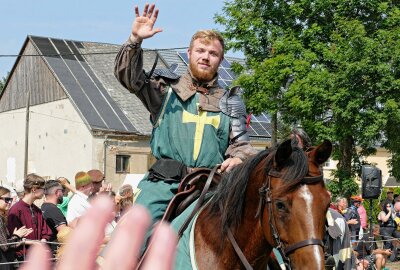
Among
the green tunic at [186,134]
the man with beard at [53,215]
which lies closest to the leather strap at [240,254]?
the green tunic at [186,134]

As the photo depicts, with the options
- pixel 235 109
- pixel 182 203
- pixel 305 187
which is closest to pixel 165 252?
pixel 305 187

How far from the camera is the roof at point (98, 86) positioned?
41.5 meters

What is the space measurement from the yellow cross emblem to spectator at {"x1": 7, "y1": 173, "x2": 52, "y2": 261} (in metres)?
4.48

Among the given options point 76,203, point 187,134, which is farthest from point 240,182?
point 76,203

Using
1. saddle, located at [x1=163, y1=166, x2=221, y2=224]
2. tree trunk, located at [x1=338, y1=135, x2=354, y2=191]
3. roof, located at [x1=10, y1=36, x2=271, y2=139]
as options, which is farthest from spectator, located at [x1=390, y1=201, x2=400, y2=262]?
roof, located at [x1=10, y1=36, x2=271, y2=139]

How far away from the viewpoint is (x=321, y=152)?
4.02 meters

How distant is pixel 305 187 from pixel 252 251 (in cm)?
45

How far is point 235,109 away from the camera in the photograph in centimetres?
459

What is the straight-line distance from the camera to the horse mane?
377 cm

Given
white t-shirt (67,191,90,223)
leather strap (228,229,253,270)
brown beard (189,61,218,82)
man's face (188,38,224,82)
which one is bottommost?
white t-shirt (67,191,90,223)

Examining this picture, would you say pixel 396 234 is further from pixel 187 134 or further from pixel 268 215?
pixel 268 215

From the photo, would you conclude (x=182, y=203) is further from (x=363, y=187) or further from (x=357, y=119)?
(x=357, y=119)

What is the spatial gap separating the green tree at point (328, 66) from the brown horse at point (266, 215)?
2453 cm

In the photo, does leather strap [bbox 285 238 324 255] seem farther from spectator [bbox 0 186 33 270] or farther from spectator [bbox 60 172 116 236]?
spectator [bbox 0 186 33 270]
